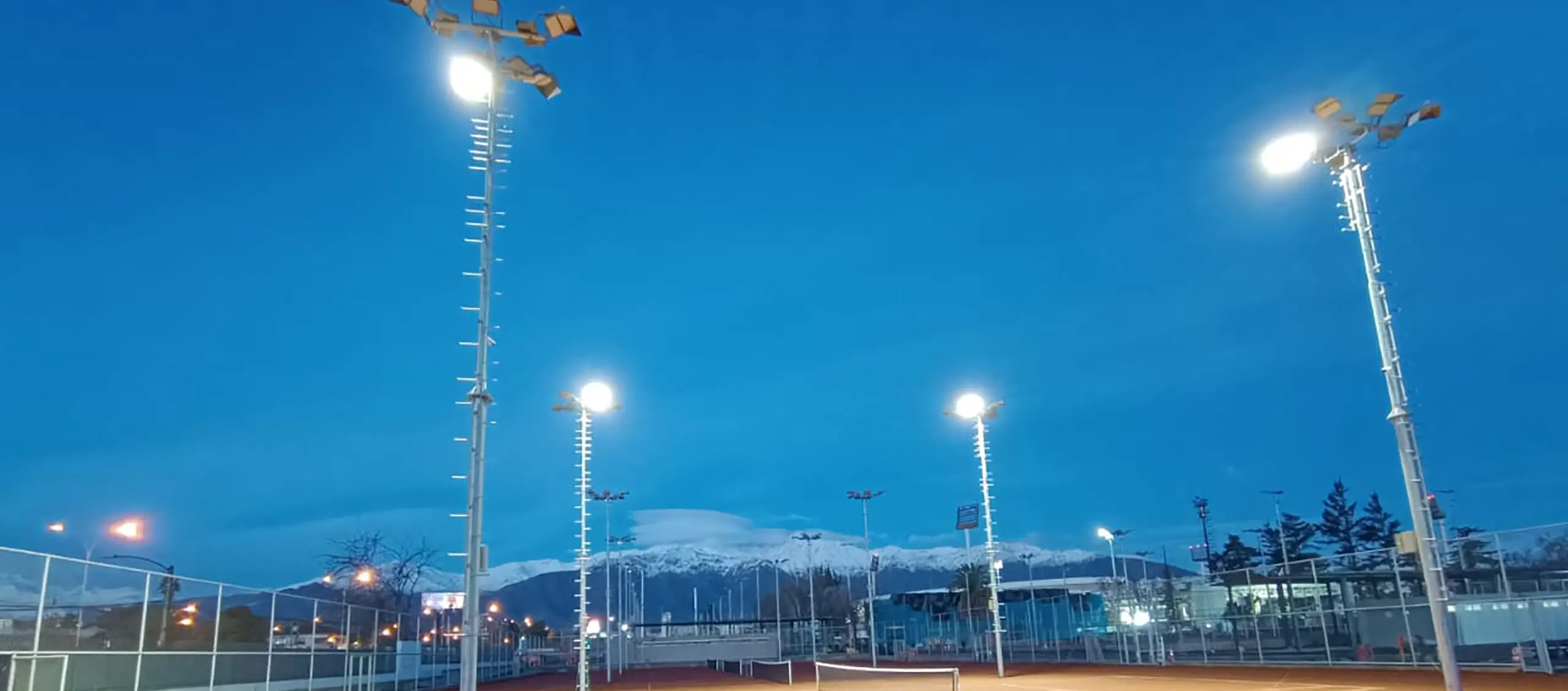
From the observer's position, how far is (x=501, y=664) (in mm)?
66688

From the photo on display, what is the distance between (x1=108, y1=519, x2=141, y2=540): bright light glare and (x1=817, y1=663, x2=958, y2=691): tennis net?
21207mm

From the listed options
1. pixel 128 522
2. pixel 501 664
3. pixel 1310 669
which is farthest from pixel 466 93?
pixel 501 664

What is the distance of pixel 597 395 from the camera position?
23344 mm

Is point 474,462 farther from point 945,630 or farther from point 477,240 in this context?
point 945,630

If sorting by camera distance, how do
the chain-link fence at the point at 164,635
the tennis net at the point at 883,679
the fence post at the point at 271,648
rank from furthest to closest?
the fence post at the point at 271,648 → the chain-link fence at the point at 164,635 → the tennis net at the point at 883,679

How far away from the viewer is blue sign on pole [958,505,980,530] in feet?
147

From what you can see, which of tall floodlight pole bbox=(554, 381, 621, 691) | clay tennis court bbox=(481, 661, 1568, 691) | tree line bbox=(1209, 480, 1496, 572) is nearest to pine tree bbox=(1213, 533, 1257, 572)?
tree line bbox=(1209, 480, 1496, 572)

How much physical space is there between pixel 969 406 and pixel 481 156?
81.7ft

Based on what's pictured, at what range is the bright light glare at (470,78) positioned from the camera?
14094mm

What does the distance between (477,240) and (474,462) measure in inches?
129

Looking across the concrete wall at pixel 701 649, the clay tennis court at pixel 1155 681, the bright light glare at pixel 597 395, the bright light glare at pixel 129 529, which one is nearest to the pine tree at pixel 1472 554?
the clay tennis court at pixel 1155 681

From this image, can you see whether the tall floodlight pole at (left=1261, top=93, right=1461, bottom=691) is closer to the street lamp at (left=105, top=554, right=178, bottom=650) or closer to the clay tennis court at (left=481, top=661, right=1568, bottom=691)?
the clay tennis court at (left=481, top=661, right=1568, bottom=691)

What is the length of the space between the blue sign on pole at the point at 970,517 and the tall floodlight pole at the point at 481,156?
3252cm

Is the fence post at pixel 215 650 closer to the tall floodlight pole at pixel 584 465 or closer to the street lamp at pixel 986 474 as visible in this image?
the tall floodlight pole at pixel 584 465
